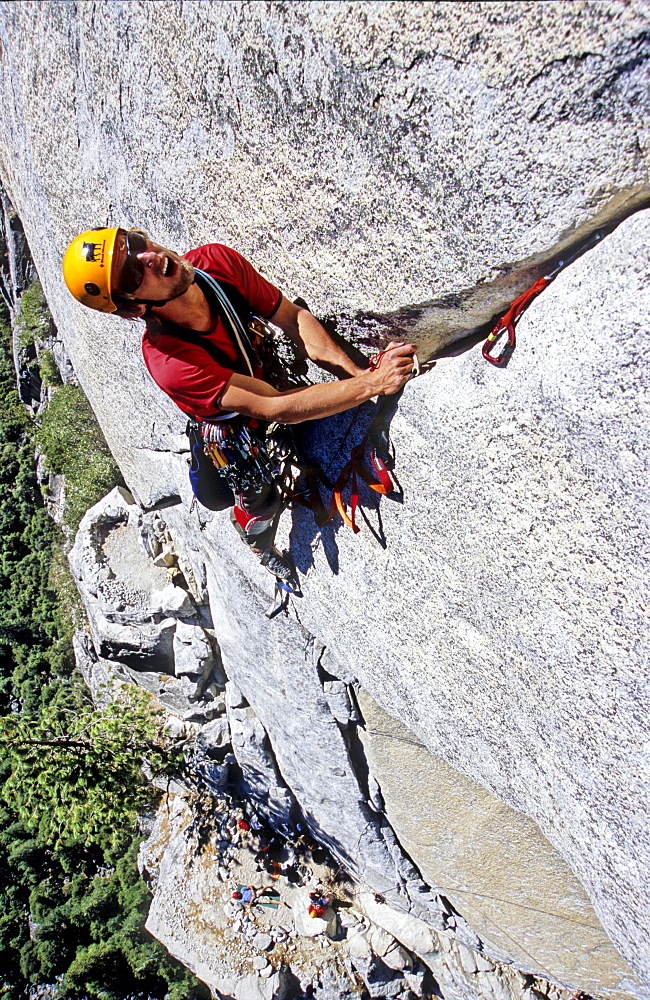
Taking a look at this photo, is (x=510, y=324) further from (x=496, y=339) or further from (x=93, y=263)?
(x=93, y=263)

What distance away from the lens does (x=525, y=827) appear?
15.4ft

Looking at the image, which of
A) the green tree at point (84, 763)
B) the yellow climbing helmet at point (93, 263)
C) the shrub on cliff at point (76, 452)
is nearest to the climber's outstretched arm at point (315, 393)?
the yellow climbing helmet at point (93, 263)

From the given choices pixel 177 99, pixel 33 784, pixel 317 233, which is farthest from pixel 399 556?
pixel 33 784

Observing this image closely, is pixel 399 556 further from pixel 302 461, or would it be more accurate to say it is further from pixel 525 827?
pixel 525 827

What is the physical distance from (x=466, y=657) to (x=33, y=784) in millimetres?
7415

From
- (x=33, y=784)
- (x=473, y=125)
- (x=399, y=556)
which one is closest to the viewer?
(x=473, y=125)

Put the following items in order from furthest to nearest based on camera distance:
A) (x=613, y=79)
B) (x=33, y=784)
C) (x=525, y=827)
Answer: (x=33, y=784) → (x=525, y=827) → (x=613, y=79)

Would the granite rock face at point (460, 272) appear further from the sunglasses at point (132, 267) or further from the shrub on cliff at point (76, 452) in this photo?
the shrub on cliff at point (76, 452)

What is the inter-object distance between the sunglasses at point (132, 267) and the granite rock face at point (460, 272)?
1.03m

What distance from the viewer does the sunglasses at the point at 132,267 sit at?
8.43ft

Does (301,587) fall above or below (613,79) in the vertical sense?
below

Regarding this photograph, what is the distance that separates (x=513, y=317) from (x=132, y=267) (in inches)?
71.0

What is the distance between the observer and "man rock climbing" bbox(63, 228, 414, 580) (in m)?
2.59

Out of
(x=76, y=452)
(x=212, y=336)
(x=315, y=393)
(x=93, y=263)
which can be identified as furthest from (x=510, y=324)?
(x=76, y=452)
